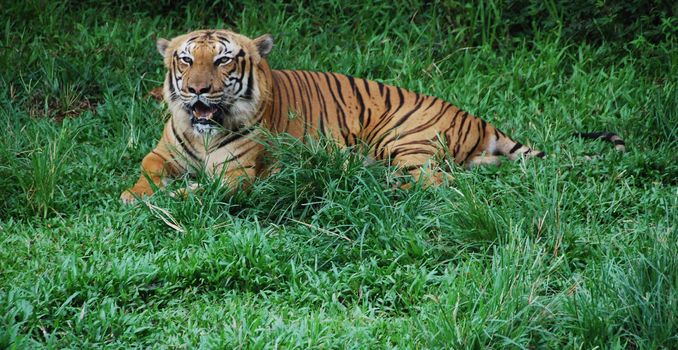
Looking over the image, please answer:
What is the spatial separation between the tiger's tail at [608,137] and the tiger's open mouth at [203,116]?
2206 mm

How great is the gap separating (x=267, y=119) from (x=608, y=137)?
6.61 feet

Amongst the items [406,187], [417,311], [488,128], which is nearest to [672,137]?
[488,128]

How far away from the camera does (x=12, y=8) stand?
7.64m

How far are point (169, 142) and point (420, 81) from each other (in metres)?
2.05

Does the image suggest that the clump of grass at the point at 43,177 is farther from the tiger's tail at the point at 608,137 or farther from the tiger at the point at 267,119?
the tiger's tail at the point at 608,137

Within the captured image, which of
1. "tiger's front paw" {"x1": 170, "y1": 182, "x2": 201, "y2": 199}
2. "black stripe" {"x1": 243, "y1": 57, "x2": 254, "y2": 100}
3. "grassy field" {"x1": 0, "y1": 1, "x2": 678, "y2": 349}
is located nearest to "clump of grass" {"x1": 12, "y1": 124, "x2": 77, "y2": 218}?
"grassy field" {"x1": 0, "y1": 1, "x2": 678, "y2": 349}

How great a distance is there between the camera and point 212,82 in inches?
216

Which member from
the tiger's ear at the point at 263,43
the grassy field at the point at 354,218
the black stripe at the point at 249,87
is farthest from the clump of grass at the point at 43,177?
the tiger's ear at the point at 263,43

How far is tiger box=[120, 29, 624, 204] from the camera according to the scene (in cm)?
551

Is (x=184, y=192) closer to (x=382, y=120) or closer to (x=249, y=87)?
(x=249, y=87)

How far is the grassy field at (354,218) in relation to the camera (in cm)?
397

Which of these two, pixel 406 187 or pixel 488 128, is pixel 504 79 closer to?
pixel 488 128

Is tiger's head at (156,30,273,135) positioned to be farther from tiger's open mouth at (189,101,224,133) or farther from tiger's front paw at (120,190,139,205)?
tiger's front paw at (120,190,139,205)

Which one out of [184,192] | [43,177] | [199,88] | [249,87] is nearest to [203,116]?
[199,88]
